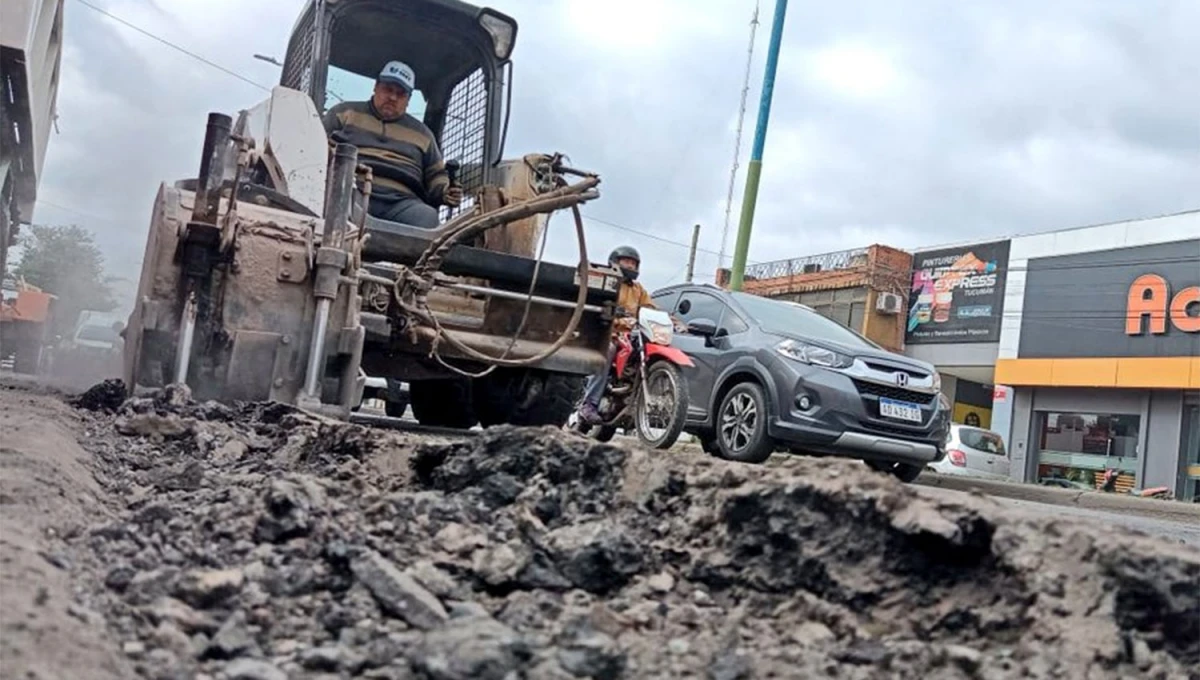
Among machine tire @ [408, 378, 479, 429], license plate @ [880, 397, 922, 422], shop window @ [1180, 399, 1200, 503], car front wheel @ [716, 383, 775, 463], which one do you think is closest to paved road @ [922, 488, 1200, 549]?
license plate @ [880, 397, 922, 422]

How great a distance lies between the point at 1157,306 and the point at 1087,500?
12.7 metres

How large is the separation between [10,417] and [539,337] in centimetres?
294

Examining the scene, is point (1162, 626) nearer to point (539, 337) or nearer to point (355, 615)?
point (355, 615)

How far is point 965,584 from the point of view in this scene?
2113 millimetres

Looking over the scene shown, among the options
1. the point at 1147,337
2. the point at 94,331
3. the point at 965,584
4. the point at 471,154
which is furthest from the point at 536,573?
the point at 1147,337

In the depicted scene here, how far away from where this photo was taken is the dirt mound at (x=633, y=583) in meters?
1.82

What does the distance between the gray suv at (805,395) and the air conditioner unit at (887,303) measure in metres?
18.1

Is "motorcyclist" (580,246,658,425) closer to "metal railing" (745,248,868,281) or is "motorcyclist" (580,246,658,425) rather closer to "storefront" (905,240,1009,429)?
"storefront" (905,240,1009,429)

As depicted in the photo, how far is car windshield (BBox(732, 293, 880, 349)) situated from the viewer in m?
7.93

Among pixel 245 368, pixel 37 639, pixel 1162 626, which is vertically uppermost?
pixel 245 368

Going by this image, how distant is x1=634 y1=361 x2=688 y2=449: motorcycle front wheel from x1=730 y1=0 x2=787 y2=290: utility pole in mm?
6839

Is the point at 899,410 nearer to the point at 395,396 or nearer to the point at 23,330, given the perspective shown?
the point at 395,396

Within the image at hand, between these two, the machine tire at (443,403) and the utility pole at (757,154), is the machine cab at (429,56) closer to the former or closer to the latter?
the machine tire at (443,403)

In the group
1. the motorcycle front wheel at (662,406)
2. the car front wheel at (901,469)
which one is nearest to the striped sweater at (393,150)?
the motorcycle front wheel at (662,406)
